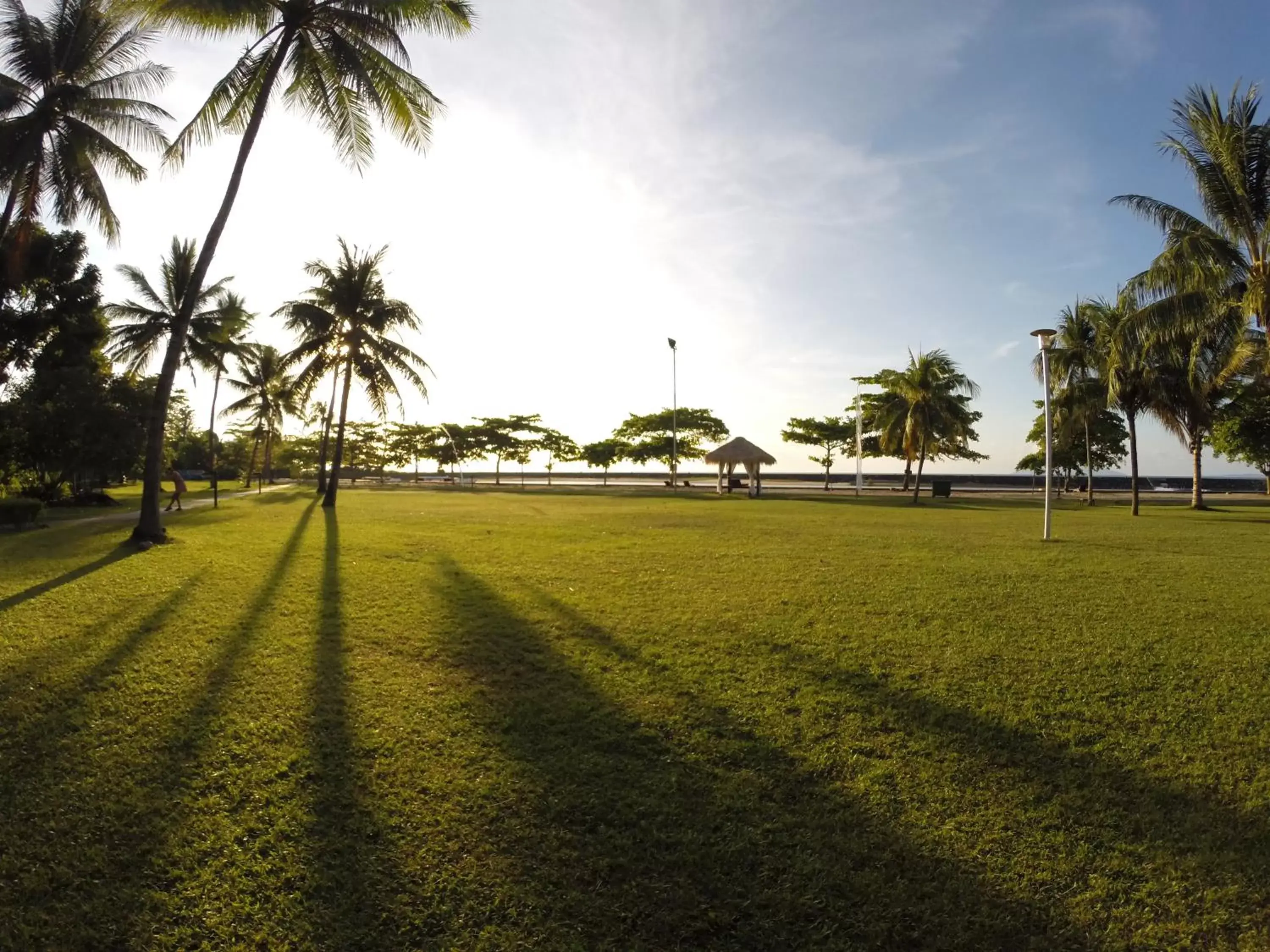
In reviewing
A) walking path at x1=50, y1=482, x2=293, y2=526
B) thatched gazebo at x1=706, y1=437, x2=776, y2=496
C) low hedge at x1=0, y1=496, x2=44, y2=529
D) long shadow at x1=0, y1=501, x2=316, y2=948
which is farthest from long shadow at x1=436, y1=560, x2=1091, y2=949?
thatched gazebo at x1=706, y1=437, x2=776, y2=496

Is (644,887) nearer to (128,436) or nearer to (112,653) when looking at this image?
(112,653)

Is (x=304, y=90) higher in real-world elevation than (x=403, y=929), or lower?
higher

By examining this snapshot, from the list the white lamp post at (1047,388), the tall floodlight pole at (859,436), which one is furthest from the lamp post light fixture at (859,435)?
the white lamp post at (1047,388)

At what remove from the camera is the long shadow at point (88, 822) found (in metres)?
2.45

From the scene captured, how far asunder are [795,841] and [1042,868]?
3.41ft

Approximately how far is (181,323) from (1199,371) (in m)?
24.8

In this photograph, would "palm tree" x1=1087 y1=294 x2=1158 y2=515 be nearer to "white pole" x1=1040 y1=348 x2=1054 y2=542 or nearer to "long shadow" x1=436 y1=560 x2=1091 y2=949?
"white pole" x1=1040 y1=348 x2=1054 y2=542

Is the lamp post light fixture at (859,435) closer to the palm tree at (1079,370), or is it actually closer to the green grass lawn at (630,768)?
the palm tree at (1079,370)

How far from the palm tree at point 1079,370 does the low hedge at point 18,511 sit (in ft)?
110

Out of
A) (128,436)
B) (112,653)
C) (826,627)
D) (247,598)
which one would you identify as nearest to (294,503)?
(128,436)

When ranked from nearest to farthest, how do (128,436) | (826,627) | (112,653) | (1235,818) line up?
(1235,818), (112,653), (826,627), (128,436)

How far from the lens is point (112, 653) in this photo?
5.18 metres

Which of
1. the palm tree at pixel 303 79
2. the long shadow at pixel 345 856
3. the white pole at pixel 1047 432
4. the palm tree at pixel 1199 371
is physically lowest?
the long shadow at pixel 345 856

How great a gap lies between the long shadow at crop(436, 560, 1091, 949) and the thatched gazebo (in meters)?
29.8
